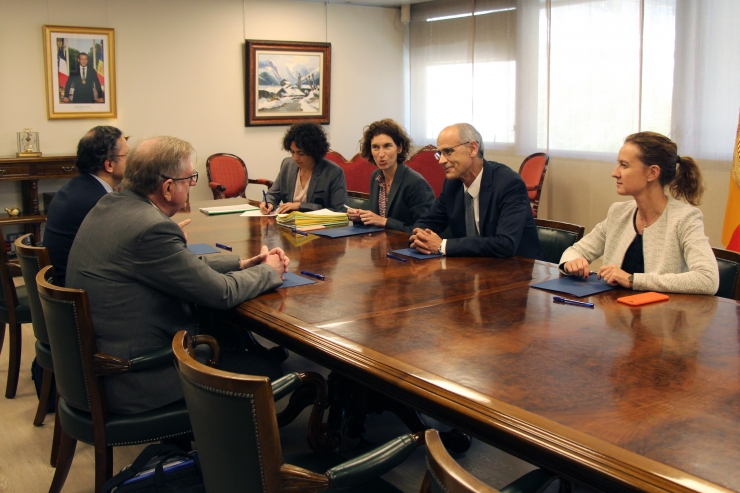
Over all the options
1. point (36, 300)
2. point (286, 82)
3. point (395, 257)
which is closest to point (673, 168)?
point (395, 257)

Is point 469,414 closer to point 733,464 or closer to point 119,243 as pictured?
point 733,464

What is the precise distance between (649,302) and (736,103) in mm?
3710

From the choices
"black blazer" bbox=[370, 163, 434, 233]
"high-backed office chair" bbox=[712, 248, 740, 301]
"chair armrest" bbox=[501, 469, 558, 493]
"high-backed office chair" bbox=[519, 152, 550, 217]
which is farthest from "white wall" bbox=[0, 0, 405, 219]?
"chair armrest" bbox=[501, 469, 558, 493]

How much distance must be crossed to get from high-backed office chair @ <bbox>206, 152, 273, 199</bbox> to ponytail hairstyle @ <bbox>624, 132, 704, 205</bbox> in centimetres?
488

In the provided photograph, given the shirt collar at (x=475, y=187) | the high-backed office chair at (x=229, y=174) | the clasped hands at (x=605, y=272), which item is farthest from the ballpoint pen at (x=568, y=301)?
the high-backed office chair at (x=229, y=174)

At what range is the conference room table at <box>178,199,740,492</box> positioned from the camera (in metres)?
1.31

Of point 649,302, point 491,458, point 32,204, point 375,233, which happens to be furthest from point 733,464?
point 32,204

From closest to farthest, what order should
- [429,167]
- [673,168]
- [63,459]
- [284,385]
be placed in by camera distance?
[284,385]
[63,459]
[673,168]
[429,167]

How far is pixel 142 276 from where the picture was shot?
87.6 inches

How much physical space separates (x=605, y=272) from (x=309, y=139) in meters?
2.63

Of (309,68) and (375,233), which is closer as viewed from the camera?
(375,233)

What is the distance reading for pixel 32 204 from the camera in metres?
6.18

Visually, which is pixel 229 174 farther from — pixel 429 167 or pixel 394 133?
pixel 394 133

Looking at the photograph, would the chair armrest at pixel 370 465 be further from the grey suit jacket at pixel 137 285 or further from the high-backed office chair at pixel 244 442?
the grey suit jacket at pixel 137 285
